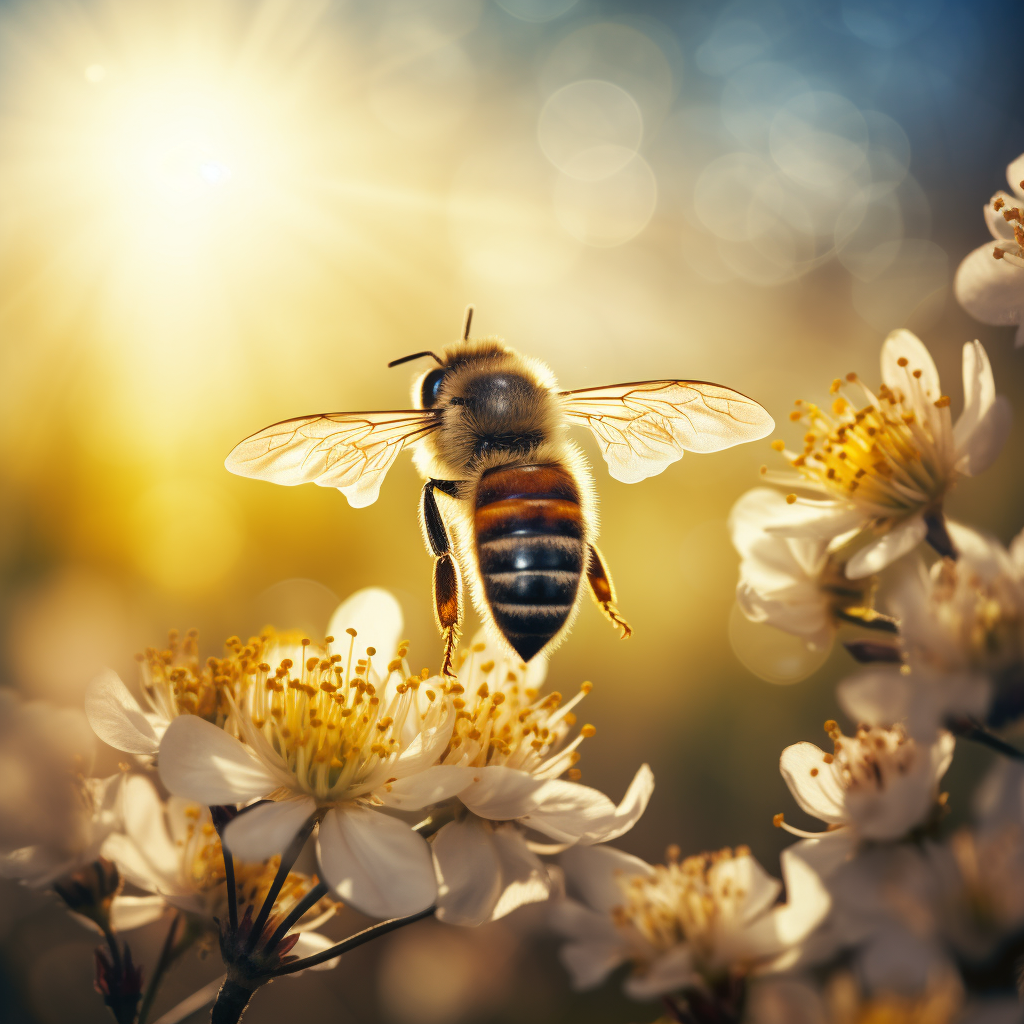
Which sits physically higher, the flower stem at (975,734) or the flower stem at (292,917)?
the flower stem at (975,734)

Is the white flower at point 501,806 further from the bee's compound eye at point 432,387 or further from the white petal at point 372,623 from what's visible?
the bee's compound eye at point 432,387

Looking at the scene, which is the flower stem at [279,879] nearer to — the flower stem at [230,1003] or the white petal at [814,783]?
the flower stem at [230,1003]

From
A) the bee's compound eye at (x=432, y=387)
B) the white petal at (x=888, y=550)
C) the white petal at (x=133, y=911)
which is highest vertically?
the bee's compound eye at (x=432, y=387)

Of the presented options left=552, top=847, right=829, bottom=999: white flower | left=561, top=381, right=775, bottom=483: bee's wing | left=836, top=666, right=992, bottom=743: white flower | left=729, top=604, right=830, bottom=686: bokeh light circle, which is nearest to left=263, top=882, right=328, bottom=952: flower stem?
left=552, top=847, right=829, bottom=999: white flower

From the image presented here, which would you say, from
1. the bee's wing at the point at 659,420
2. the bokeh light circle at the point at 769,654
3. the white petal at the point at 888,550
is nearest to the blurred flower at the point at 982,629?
the white petal at the point at 888,550

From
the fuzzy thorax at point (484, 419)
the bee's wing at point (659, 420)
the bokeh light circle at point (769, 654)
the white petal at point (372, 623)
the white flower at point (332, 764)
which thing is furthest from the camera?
the bokeh light circle at point (769, 654)

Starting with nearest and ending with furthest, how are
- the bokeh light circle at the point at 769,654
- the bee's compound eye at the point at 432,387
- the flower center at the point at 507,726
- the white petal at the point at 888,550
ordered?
the white petal at the point at 888,550 < the flower center at the point at 507,726 < the bee's compound eye at the point at 432,387 < the bokeh light circle at the point at 769,654

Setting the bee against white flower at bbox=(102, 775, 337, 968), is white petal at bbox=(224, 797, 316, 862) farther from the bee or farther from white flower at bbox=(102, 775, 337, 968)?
the bee

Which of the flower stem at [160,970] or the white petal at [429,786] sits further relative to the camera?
the flower stem at [160,970]
